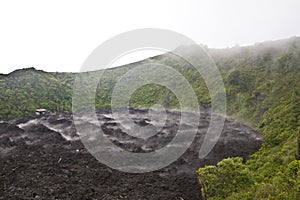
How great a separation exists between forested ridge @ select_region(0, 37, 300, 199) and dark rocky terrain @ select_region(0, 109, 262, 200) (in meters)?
2.40

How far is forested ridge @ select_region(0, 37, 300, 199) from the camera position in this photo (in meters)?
19.3

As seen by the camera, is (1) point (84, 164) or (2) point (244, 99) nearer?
(1) point (84, 164)

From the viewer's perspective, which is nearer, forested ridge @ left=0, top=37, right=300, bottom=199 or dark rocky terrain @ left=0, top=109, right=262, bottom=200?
forested ridge @ left=0, top=37, right=300, bottom=199

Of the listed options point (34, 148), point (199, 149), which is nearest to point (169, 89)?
point (199, 149)

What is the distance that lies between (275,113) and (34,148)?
2495 centimetres

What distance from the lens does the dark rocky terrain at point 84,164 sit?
21.8 metres

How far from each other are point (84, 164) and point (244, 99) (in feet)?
88.5

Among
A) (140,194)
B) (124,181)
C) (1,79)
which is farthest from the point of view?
(1,79)

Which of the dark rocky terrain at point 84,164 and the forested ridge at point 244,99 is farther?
the dark rocky terrain at point 84,164

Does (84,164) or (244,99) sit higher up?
(244,99)

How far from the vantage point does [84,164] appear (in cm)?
2689

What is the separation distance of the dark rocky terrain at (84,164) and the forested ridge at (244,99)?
2399 mm

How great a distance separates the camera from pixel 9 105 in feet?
154

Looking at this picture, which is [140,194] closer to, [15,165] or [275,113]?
[15,165]
